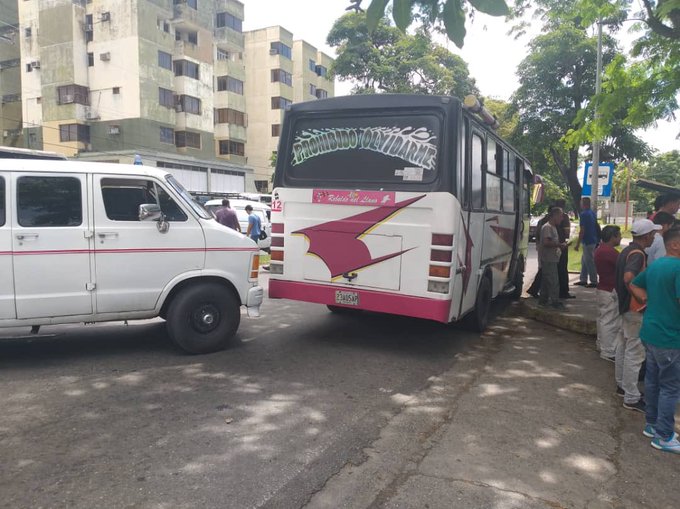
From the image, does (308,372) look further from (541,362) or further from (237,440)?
(541,362)

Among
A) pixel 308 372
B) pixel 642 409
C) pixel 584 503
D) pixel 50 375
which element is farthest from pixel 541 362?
pixel 50 375

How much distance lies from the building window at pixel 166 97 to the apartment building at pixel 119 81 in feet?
0.21

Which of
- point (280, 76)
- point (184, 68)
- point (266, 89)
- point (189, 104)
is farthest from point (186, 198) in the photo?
point (266, 89)

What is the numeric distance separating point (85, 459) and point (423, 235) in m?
3.92

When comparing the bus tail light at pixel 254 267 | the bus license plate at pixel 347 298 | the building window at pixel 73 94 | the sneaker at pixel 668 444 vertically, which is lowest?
the sneaker at pixel 668 444

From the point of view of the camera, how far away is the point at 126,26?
1275 inches

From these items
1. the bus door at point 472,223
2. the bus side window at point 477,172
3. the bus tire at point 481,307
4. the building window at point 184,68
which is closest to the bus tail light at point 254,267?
the bus door at point 472,223

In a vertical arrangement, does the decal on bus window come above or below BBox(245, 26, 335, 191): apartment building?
below

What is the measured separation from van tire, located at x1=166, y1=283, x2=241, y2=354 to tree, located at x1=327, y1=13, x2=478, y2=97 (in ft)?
79.5

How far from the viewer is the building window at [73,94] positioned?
3334 centimetres

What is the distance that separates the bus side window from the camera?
6469 mm

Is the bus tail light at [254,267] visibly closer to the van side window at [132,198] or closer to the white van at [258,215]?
the van side window at [132,198]

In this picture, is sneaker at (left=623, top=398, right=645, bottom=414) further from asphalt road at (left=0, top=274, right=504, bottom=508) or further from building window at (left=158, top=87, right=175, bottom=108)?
building window at (left=158, top=87, right=175, bottom=108)

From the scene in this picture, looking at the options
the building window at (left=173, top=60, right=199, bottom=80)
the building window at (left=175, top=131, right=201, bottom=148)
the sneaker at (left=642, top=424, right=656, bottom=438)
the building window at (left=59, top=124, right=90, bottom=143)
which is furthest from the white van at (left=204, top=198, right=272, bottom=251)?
the building window at (left=173, top=60, right=199, bottom=80)
